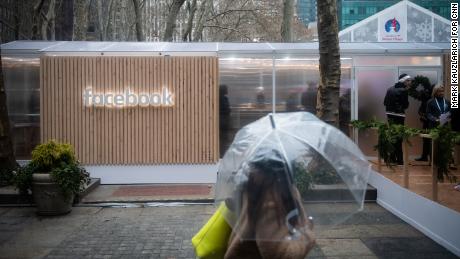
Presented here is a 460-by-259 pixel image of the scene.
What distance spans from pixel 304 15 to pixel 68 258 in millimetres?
65093

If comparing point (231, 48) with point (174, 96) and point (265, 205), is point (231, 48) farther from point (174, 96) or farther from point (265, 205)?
point (265, 205)

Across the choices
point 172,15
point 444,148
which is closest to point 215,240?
point 444,148

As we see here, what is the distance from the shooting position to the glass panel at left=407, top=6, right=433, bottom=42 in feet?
52.6

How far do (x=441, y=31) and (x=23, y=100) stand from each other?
12508 mm

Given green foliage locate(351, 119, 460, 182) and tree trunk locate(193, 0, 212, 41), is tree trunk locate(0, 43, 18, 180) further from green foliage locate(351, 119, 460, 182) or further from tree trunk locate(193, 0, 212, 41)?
tree trunk locate(193, 0, 212, 41)

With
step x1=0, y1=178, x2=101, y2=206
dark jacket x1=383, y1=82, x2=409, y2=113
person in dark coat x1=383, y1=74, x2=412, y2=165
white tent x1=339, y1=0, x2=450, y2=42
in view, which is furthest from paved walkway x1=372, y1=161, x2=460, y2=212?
step x1=0, y1=178, x2=101, y2=206

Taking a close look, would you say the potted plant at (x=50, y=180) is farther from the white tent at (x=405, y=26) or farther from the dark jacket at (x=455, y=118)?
the white tent at (x=405, y=26)

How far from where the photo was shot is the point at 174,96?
12875mm

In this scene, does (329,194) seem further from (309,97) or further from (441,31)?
(441,31)

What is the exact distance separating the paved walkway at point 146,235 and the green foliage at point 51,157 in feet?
3.09

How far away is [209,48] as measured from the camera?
43.3 feet

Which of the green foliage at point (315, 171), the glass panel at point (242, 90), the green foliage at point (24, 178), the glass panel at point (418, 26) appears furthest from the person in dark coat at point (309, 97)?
the green foliage at point (315, 171)

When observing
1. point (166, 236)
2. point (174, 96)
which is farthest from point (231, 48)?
point (166, 236)

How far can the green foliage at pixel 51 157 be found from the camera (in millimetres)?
9641
